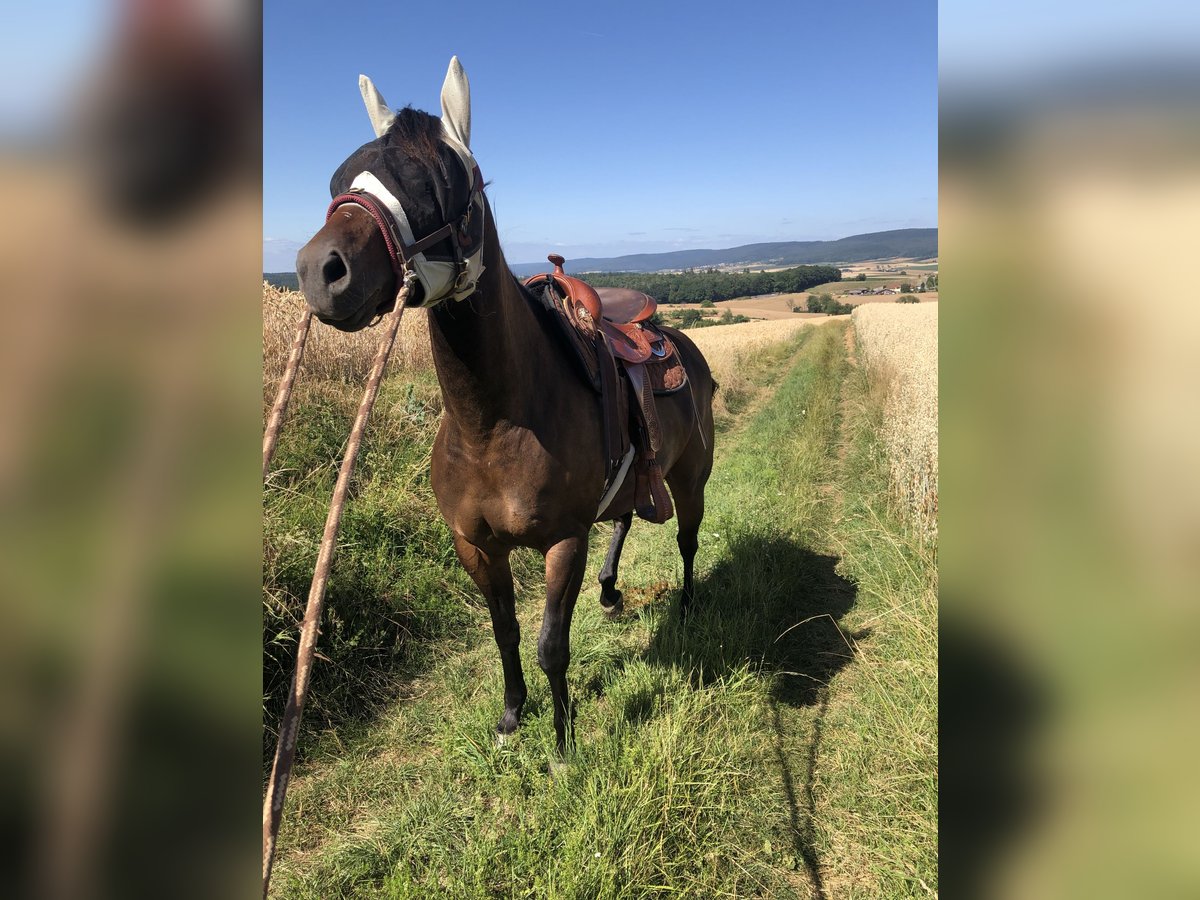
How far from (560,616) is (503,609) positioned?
42cm

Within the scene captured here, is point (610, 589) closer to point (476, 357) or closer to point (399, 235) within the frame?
point (476, 357)

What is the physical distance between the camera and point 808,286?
6500 centimetres

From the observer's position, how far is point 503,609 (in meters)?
3.25

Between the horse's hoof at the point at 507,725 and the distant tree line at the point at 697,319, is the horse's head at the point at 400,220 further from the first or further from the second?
the distant tree line at the point at 697,319

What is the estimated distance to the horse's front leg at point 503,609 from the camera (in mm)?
3107

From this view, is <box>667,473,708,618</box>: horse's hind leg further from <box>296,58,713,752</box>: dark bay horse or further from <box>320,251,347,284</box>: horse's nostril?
<box>320,251,347,284</box>: horse's nostril

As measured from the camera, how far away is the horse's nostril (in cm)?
160

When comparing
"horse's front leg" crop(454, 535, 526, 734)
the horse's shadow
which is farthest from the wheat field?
the horse's shadow

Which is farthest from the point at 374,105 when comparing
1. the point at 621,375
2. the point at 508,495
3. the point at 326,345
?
the point at 326,345
